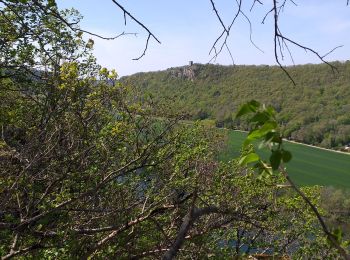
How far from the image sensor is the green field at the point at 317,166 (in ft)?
137

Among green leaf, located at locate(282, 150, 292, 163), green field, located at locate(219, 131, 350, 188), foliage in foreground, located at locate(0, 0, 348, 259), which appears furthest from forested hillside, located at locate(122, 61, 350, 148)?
green leaf, located at locate(282, 150, 292, 163)

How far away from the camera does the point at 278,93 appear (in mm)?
78188

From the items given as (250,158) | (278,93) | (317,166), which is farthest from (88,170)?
(278,93)

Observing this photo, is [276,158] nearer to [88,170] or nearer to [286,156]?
[286,156]

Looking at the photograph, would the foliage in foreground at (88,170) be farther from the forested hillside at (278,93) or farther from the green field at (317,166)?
the forested hillside at (278,93)

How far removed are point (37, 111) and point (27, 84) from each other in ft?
1.68

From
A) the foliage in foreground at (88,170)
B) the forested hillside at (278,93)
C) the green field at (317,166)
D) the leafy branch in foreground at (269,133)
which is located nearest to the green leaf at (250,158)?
the leafy branch in foreground at (269,133)

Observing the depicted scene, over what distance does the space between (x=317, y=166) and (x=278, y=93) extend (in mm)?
30173

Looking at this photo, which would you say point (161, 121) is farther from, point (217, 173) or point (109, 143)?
point (109, 143)

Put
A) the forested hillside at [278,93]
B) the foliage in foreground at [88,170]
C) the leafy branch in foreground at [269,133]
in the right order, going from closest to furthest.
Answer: the leafy branch in foreground at [269,133] → the foliage in foreground at [88,170] → the forested hillside at [278,93]

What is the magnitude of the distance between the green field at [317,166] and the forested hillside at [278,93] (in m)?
3.82

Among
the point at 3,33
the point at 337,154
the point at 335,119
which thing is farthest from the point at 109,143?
the point at 335,119

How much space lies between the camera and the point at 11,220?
3.88 metres

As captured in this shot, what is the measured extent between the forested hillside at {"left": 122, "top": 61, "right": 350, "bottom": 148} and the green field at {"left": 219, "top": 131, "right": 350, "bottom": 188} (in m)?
3.82
